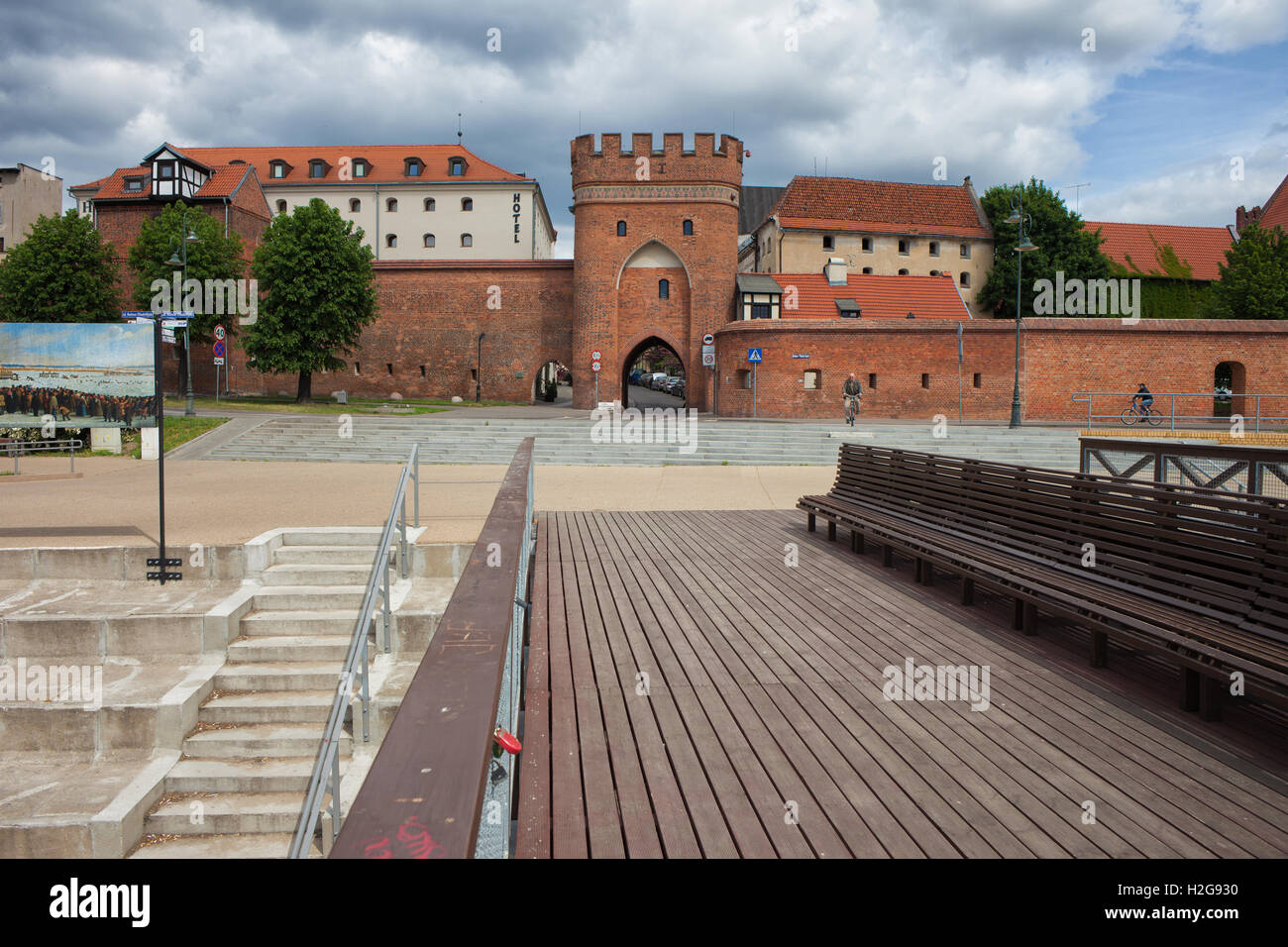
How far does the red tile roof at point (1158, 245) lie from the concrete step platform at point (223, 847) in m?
59.3

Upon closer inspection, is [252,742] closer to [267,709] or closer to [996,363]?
[267,709]

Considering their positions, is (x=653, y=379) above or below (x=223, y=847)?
above

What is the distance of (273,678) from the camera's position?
798cm

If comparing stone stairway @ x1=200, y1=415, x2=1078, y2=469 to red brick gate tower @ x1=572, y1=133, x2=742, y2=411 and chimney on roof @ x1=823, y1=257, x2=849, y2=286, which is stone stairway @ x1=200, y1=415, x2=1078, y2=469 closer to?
red brick gate tower @ x1=572, y1=133, x2=742, y2=411

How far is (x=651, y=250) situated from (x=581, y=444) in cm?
1901

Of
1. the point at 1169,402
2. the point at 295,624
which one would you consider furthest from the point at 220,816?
the point at 1169,402

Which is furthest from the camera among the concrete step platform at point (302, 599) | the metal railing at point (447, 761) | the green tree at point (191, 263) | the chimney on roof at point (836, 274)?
the chimney on roof at point (836, 274)

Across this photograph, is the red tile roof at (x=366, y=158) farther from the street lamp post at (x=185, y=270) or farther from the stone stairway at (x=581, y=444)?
A: the stone stairway at (x=581, y=444)

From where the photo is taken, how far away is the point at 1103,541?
588 cm

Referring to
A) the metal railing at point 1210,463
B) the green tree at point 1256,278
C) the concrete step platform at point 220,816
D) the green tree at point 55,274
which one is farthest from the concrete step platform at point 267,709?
the green tree at point 1256,278

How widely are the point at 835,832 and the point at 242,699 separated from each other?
19.9 ft

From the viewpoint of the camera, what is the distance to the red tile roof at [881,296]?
4006 centimetres

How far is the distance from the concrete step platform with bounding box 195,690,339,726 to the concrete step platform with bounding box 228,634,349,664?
0.42 metres
